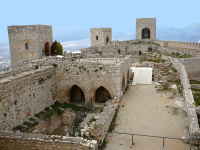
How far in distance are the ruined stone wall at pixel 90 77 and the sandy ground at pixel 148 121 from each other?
1434 millimetres

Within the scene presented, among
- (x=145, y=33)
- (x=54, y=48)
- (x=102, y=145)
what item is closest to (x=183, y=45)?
(x=145, y=33)

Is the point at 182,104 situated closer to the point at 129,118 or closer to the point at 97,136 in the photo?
the point at 129,118

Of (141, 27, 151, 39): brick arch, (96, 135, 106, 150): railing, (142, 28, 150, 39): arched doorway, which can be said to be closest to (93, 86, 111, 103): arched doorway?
(96, 135, 106, 150): railing

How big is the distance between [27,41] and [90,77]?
10.8m

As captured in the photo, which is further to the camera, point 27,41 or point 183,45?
point 183,45

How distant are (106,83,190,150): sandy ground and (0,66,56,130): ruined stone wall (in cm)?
518

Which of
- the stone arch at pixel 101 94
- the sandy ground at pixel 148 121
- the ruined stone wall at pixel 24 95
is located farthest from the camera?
the stone arch at pixel 101 94

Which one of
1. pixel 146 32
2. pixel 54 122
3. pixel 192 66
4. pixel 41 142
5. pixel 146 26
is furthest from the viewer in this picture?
pixel 146 32

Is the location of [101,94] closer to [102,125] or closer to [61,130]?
[61,130]

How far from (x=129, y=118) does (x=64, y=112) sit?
535 centimetres

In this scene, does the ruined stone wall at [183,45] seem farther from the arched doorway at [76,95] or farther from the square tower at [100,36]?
the arched doorway at [76,95]

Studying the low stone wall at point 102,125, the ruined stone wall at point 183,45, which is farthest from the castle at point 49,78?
the ruined stone wall at point 183,45

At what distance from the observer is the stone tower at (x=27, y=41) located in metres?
21.3

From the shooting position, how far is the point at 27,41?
21.7 meters
